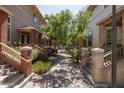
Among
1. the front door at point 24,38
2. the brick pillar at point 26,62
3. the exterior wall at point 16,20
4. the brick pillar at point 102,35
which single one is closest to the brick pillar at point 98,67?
the brick pillar at point 26,62

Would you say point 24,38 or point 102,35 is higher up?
point 102,35

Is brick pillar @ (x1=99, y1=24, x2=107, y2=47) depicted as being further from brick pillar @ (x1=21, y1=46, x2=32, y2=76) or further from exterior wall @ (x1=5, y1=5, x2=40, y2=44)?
brick pillar @ (x1=21, y1=46, x2=32, y2=76)

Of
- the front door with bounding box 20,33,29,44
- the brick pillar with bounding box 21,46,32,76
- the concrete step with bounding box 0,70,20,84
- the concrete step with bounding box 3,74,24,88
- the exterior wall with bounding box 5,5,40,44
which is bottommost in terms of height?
the concrete step with bounding box 3,74,24,88

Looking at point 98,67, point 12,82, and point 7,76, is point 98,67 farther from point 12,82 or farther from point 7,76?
point 7,76

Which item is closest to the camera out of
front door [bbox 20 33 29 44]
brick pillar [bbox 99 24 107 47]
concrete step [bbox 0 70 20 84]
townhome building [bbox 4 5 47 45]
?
concrete step [bbox 0 70 20 84]

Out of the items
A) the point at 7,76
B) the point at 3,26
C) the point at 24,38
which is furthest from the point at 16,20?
the point at 7,76

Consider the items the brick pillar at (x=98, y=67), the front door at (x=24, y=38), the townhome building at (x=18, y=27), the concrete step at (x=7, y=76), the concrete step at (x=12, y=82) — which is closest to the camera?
the concrete step at (x=12, y=82)

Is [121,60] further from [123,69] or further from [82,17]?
[82,17]

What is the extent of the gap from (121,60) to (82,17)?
30.1ft

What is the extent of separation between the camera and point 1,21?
12992 millimetres

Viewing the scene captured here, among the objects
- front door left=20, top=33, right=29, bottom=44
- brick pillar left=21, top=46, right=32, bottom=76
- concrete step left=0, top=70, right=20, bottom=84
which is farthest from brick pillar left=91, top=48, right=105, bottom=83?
front door left=20, top=33, right=29, bottom=44

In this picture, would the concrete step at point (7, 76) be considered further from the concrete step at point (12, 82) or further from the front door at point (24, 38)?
the front door at point (24, 38)

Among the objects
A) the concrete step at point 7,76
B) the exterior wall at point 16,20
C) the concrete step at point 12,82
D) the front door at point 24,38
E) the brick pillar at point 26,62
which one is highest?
the exterior wall at point 16,20

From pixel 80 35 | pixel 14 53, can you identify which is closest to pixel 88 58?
pixel 80 35
